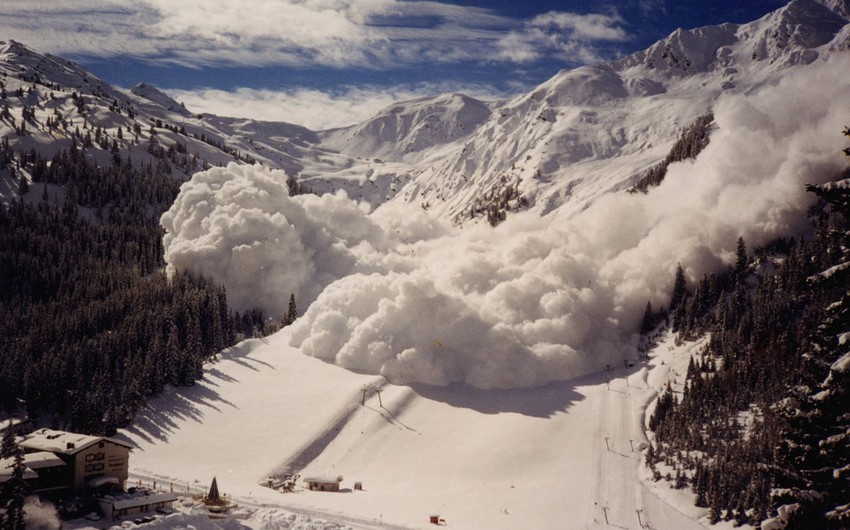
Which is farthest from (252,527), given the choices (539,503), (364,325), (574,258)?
(574,258)

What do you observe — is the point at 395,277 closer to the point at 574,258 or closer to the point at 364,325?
the point at 364,325

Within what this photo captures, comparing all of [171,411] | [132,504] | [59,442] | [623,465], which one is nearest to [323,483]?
[132,504]

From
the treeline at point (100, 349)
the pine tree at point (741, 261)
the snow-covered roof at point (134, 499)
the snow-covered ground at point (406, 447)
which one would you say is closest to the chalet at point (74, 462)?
the snow-covered roof at point (134, 499)

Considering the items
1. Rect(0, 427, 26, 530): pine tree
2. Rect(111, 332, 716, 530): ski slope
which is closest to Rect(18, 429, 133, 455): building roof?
Rect(111, 332, 716, 530): ski slope

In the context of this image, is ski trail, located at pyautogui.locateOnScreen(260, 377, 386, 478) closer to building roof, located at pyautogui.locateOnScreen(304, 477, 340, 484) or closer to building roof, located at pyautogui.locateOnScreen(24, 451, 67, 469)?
building roof, located at pyautogui.locateOnScreen(304, 477, 340, 484)

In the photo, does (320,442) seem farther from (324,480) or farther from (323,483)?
(323,483)
